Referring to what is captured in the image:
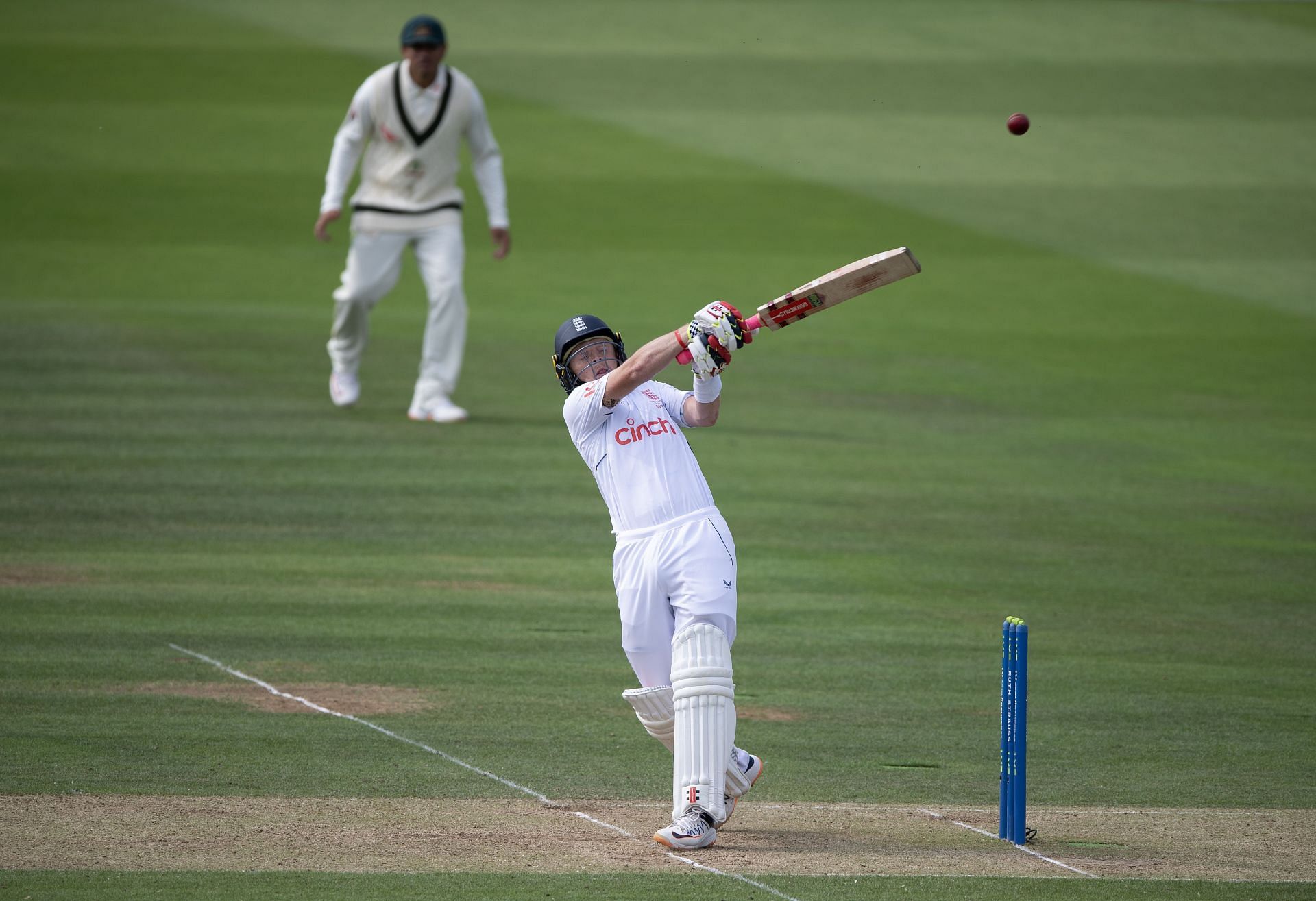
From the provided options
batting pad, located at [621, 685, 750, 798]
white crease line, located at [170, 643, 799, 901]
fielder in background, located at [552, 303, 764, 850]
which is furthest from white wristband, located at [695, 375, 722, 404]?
white crease line, located at [170, 643, 799, 901]

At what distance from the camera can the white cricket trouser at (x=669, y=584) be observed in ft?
20.2

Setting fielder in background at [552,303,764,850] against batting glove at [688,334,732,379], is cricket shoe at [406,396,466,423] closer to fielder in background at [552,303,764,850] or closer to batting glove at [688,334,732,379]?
fielder in background at [552,303,764,850]

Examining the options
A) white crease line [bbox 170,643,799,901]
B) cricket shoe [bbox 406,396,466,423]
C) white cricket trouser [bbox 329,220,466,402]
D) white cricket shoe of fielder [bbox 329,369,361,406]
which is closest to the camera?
white crease line [bbox 170,643,799,901]

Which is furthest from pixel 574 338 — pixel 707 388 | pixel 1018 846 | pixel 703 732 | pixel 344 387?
pixel 344 387

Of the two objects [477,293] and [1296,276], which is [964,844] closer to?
[477,293]

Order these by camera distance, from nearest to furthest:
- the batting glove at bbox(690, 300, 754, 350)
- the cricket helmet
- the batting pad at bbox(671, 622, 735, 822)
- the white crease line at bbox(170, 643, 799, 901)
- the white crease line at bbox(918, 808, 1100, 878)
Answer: the white crease line at bbox(170, 643, 799, 901) → the white crease line at bbox(918, 808, 1100, 878) → the batting pad at bbox(671, 622, 735, 822) → the batting glove at bbox(690, 300, 754, 350) → the cricket helmet

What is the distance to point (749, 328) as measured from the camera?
20.6 ft

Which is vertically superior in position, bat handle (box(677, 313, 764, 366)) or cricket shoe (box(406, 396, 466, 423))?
cricket shoe (box(406, 396, 466, 423))

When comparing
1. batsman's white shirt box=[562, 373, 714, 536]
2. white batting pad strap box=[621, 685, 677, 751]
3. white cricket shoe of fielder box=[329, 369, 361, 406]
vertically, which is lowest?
white batting pad strap box=[621, 685, 677, 751]

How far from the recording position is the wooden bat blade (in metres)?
6.23

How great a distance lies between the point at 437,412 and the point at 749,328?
795 centimetres

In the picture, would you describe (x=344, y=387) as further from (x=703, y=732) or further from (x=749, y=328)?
(x=703, y=732)

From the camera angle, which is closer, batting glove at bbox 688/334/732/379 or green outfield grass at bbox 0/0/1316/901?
batting glove at bbox 688/334/732/379

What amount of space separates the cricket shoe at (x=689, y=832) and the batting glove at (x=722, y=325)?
1.59 metres
